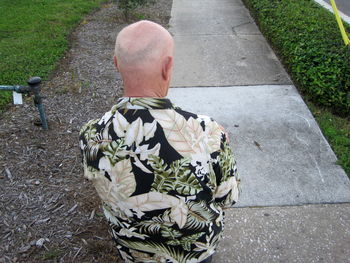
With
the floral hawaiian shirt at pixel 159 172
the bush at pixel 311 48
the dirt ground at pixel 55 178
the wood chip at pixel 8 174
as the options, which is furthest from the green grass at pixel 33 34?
the floral hawaiian shirt at pixel 159 172

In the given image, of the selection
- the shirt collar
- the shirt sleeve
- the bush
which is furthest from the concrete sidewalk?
the shirt collar

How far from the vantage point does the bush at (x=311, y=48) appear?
13.4ft

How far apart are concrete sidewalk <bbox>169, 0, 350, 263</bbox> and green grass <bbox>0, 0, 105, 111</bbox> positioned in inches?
73.8

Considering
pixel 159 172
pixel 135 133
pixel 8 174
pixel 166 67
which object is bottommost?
pixel 8 174

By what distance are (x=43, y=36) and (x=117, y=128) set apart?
5396 mm

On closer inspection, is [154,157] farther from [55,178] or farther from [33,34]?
[33,34]

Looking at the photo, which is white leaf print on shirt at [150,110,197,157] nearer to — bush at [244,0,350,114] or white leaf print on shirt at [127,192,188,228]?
white leaf print on shirt at [127,192,188,228]

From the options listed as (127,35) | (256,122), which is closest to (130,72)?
(127,35)

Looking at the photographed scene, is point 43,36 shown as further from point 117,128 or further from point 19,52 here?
point 117,128

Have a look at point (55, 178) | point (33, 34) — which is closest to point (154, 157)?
point (55, 178)

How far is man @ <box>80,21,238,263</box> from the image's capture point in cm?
125

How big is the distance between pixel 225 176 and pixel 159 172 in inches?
11.5

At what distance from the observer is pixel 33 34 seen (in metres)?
6.23

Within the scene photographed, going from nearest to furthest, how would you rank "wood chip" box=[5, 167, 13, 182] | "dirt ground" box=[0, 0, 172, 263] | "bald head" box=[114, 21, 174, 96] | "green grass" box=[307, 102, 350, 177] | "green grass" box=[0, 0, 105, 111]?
1. "bald head" box=[114, 21, 174, 96]
2. "dirt ground" box=[0, 0, 172, 263]
3. "wood chip" box=[5, 167, 13, 182]
4. "green grass" box=[307, 102, 350, 177]
5. "green grass" box=[0, 0, 105, 111]
